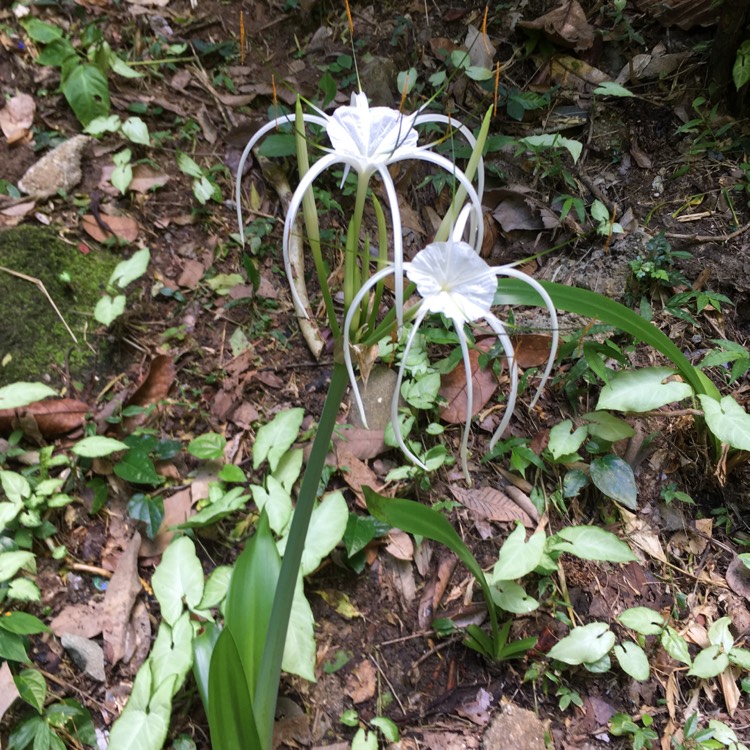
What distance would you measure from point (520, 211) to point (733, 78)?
2.52 ft

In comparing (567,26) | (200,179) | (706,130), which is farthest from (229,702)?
(567,26)

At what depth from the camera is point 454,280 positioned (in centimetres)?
74

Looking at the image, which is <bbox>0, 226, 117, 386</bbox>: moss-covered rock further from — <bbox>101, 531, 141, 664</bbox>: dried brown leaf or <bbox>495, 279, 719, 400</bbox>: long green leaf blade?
<bbox>495, 279, 719, 400</bbox>: long green leaf blade

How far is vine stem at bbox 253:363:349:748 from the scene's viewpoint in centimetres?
92

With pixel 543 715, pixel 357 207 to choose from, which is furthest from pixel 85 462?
pixel 543 715

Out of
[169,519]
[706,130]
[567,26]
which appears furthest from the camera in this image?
[567,26]

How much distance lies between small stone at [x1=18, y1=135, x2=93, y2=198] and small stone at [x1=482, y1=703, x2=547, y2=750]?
69.0 inches

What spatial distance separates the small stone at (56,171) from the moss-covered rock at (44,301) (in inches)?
6.6

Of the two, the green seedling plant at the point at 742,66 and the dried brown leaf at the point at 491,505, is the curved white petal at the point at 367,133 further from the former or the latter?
the green seedling plant at the point at 742,66

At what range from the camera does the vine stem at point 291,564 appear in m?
0.92

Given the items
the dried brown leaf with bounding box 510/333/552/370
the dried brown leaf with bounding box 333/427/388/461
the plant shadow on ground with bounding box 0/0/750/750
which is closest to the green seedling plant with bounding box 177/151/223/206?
the plant shadow on ground with bounding box 0/0/750/750

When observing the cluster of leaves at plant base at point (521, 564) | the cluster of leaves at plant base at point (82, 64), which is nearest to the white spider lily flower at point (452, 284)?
the cluster of leaves at plant base at point (521, 564)

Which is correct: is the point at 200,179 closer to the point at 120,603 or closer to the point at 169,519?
the point at 169,519

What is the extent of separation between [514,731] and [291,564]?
65cm
